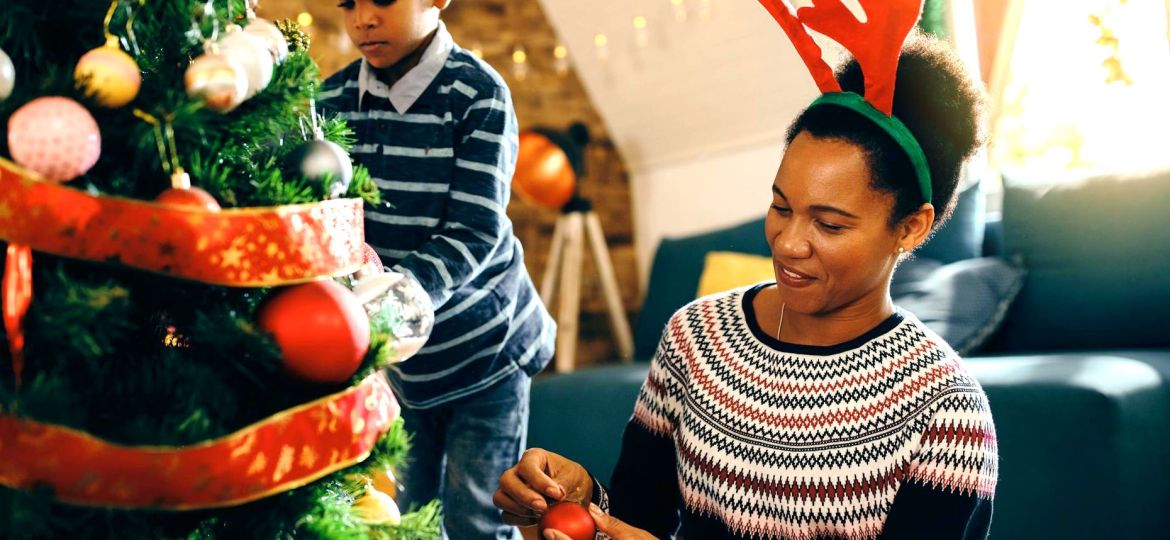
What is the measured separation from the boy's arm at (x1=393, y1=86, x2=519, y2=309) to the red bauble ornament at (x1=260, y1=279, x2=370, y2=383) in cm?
43

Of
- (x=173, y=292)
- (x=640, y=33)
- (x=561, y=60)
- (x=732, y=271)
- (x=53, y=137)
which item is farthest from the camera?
(x=561, y=60)

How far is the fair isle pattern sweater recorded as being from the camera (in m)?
1.00

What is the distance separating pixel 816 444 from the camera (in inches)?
41.3

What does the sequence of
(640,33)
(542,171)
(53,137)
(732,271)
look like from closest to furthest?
(53,137) → (732,271) → (542,171) → (640,33)

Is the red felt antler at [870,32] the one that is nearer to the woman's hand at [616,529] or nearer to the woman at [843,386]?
the woman at [843,386]

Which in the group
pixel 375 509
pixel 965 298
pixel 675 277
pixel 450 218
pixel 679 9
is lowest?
pixel 675 277

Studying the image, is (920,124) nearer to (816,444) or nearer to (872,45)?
(872,45)

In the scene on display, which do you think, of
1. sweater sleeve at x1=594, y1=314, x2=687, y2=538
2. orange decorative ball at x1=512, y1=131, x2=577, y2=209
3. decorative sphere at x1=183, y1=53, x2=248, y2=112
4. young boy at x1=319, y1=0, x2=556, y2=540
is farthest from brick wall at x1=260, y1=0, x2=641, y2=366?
decorative sphere at x1=183, y1=53, x2=248, y2=112

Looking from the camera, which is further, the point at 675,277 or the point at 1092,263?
the point at 675,277

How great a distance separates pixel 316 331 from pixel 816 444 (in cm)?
57

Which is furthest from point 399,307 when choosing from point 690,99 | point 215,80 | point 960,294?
point 690,99

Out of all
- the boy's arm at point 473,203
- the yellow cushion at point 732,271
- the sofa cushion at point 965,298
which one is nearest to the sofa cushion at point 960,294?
the sofa cushion at point 965,298

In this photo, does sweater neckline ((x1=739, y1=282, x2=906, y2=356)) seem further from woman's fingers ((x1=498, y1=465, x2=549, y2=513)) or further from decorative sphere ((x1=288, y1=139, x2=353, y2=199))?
decorative sphere ((x1=288, y1=139, x2=353, y2=199))

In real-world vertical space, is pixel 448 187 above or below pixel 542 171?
above
